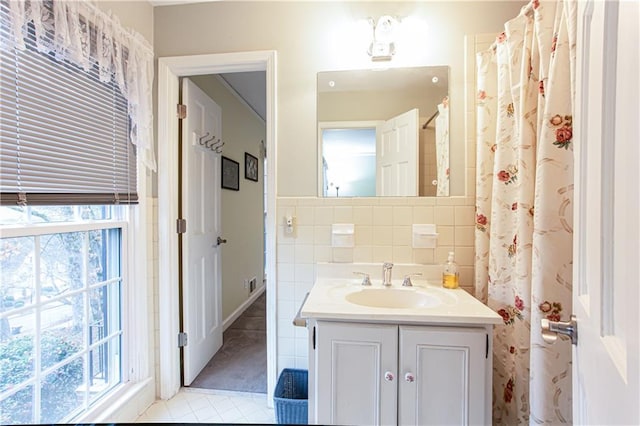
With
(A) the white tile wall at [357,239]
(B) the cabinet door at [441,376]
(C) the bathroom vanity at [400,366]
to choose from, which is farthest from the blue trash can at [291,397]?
(B) the cabinet door at [441,376]

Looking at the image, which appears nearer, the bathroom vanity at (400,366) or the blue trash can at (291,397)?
the bathroom vanity at (400,366)

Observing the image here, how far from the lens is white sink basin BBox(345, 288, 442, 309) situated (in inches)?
56.7

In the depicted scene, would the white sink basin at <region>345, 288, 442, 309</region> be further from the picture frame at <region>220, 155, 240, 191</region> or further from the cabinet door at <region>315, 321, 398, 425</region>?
the picture frame at <region>220, 155, 240, 191</region>

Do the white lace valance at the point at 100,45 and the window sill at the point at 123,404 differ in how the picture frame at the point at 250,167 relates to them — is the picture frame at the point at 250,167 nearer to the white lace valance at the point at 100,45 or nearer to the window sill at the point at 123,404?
the white lace valance at the point at 100,45

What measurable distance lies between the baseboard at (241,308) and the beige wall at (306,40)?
Answer: 174 centimetres

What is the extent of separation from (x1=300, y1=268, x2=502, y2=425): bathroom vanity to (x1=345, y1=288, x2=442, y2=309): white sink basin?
10.7 inches

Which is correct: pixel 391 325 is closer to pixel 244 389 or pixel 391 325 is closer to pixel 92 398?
pixel 244 389

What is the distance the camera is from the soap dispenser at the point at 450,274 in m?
1.49

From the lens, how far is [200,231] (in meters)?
2.04

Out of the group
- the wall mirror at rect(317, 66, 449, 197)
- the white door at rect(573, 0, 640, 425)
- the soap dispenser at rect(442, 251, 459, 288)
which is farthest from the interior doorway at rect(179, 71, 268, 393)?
the white door at rect(573, 0, 640, 425)

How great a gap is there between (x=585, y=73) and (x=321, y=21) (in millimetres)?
1382

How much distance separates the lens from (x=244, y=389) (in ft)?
6.13

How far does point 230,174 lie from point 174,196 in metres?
1.08

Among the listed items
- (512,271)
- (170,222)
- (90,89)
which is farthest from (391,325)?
(90,89)
